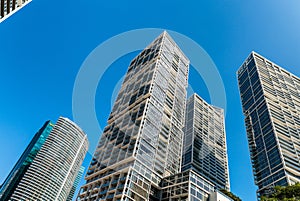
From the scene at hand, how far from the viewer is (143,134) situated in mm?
57094

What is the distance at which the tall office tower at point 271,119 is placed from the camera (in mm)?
78812

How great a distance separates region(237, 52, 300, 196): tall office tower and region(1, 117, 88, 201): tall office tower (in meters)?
104

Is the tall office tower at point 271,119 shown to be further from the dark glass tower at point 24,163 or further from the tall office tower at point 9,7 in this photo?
the dark glass tower at point 24,163

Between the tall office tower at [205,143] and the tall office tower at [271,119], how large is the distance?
12.7 m

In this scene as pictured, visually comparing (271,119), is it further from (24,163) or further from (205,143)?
(24,163)

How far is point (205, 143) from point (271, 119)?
2778cm

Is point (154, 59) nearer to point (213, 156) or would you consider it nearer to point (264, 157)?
point (213, 156)

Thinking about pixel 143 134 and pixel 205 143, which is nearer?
pixel 143 134

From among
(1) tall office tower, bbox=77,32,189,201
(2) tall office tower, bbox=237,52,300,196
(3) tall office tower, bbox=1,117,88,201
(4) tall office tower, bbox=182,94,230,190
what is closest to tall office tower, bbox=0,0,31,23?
(1) tall office tower, bbox=77,32,189,201

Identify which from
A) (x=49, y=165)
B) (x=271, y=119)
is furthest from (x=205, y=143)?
(x=49, y=165)

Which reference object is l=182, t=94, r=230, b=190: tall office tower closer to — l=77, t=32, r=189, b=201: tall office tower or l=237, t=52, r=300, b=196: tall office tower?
l=237, t=52, r=300, b=196: tall office tower

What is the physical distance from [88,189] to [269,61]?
114818mm

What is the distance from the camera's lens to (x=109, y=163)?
5609 centimetres

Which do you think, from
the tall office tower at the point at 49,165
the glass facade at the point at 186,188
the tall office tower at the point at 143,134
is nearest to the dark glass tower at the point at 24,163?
the tall office tower at the point at 49,165
